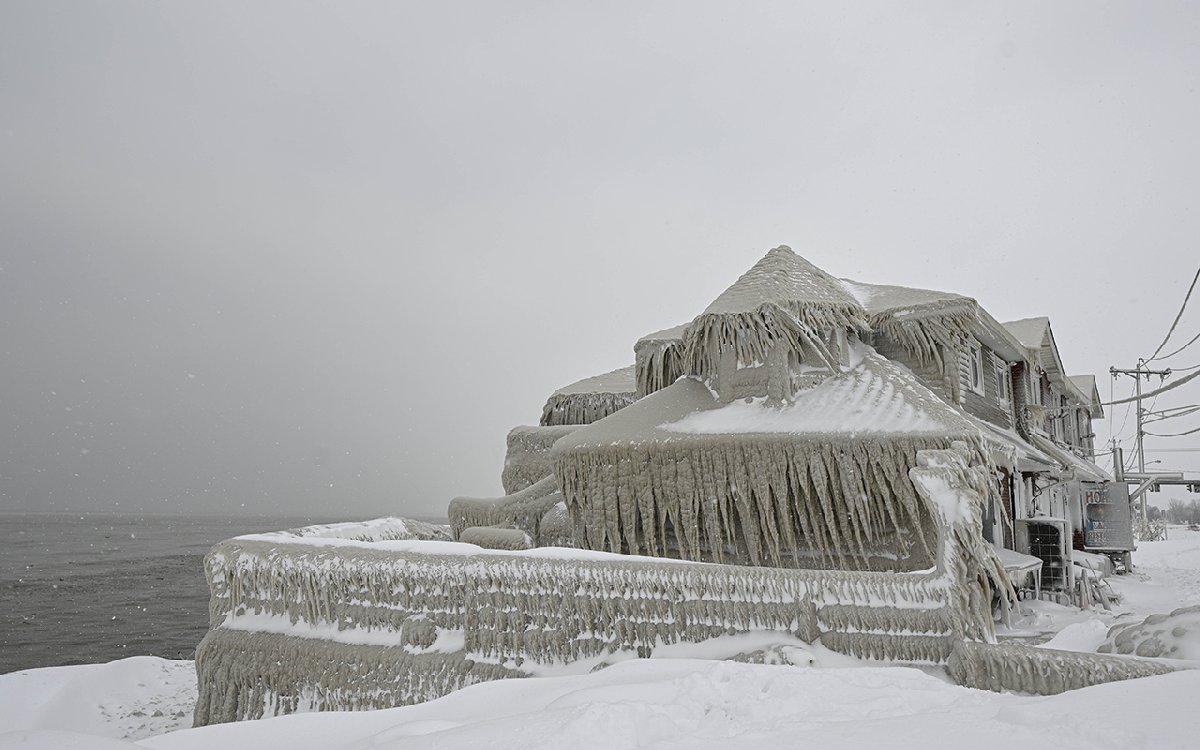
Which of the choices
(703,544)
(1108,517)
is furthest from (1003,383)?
(1108,517)

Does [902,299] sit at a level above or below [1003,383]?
above

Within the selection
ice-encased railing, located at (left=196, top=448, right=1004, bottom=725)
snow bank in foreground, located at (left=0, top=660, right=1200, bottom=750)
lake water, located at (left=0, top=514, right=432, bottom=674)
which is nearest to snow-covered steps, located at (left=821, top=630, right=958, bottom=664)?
ice-encased railing, located at (left=196, top=448, right=1004, bottom=725)

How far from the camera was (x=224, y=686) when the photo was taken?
972cm

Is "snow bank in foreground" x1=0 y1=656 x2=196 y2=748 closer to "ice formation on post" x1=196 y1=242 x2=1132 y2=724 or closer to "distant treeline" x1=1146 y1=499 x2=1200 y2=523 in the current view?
"ice formation on post" x1=196 y1=242 x2=1132 y2=724

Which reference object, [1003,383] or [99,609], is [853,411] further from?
[99,609]

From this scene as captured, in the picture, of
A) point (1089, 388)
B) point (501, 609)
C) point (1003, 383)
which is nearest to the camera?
point (501, 609)

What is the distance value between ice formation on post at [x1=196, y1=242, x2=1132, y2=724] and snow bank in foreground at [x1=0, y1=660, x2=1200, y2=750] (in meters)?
1.56

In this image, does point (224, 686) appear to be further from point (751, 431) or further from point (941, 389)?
point (941, 389)

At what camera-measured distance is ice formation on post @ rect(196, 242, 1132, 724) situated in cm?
706

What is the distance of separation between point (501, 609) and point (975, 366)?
12715 mm

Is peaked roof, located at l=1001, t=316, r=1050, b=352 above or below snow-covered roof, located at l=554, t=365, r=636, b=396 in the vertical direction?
above

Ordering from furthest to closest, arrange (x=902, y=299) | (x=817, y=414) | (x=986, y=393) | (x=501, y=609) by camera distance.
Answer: (x=986, y=393) → (x=902, y=299) → (x=817, y=414) → (x=501, y=609)

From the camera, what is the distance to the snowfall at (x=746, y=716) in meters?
3.53

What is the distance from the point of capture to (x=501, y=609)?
26.3 ft
